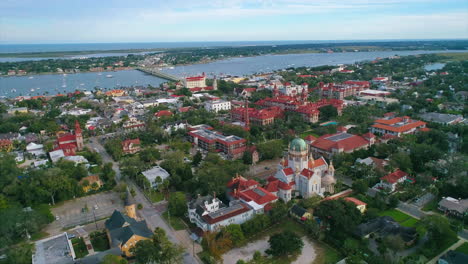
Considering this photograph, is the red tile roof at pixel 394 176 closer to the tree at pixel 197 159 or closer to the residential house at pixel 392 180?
the residential house at pixel 392 180

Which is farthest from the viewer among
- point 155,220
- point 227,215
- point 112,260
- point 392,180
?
point 392,180

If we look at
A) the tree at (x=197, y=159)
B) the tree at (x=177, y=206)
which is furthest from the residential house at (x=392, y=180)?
the tree at (x=197, y=159)

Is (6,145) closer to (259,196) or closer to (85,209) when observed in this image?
(85,209)

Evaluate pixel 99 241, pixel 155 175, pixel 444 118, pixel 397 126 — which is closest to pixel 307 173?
pixel 155 175

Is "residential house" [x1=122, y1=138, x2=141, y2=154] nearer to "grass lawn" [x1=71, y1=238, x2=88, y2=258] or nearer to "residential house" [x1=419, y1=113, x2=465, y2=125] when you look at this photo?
"grass lawn" [x1=71, y1=238, x2=88, y2=258]

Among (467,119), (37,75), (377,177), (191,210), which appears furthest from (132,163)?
(37,75)

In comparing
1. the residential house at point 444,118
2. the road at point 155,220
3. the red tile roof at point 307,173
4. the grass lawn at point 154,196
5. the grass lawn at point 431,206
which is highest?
the red tile roof at point 307,173
